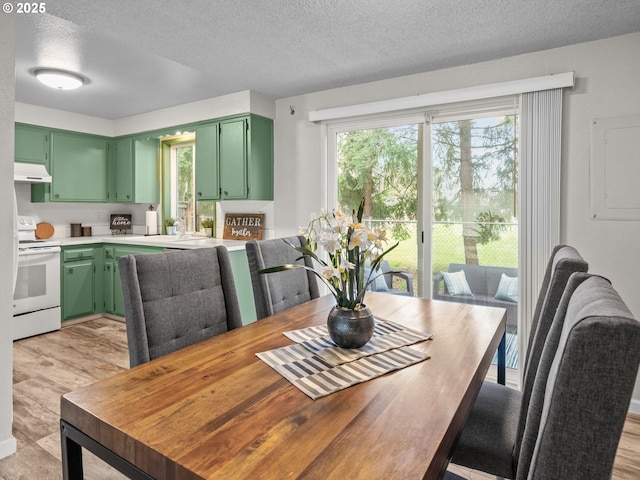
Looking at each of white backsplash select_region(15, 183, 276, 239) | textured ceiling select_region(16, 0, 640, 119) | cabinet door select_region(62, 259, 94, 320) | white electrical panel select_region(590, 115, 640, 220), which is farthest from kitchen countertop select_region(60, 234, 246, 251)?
white electrical panel select_region(590, 115, 640, 220)

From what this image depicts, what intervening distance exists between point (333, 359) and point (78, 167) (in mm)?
4688

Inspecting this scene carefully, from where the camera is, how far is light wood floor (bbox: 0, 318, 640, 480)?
196 centimetres

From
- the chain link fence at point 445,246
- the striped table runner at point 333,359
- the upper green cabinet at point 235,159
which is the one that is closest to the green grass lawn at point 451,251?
the chain link fence at point 445,246

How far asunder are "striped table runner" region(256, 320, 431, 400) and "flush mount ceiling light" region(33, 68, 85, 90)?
3114 millimetres

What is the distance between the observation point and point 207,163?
4188 millimetres

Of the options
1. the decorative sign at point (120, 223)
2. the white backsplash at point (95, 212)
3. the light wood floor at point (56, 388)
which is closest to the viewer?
the light wood floor at point (56, 388)

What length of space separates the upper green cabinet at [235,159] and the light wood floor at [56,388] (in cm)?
178

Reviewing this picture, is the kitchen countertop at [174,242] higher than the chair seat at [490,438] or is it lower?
higher

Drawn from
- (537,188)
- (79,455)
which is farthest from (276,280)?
(537,188)

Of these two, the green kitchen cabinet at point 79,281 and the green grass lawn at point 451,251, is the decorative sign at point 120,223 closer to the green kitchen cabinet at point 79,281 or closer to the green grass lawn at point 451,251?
the green kitchen cabinet at point 79,281

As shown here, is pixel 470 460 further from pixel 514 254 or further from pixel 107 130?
pixel 107 130

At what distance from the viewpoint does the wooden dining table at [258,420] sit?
2.53ft

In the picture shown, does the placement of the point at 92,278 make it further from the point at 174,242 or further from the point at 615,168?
the point at 615,168

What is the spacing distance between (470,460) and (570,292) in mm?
708
